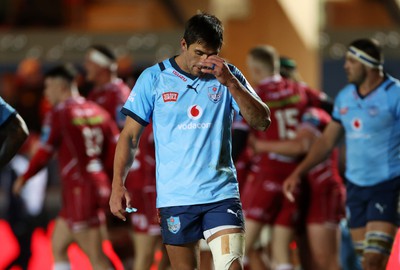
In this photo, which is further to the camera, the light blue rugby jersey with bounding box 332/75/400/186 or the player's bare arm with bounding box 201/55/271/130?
the light blue rugby jersey with bounding box 332/75/400/186

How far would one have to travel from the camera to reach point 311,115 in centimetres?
1010

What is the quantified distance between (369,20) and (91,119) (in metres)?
11.3

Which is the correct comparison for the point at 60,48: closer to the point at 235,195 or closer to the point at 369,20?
the point at 369,20

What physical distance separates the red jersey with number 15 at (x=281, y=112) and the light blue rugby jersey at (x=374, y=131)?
1.23m

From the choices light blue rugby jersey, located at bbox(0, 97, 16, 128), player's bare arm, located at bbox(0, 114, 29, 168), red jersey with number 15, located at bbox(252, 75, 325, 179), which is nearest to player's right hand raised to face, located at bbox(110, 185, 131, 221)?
player's bare arm, located at bbox(0, 114, 29, 168)

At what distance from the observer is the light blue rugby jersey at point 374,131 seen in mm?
8633

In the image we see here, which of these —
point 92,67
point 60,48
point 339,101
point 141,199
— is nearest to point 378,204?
point 339,101

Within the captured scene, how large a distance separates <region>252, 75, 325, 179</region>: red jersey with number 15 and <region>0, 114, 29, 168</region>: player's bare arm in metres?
3.51

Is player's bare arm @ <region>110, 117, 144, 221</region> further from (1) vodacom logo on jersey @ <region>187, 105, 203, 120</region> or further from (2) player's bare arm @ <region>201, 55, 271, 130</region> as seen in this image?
(2) player's bare arm @ <region>201, 55, 271, 130</region>

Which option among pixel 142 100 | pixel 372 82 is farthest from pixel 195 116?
pixel 372 82

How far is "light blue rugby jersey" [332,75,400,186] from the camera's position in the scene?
863 centimetres

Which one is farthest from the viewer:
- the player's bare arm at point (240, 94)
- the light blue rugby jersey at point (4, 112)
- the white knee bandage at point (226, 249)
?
the light blue rugby jersey at point (4, 112)

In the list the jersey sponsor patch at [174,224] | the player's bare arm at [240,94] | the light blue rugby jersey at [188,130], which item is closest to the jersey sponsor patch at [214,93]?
the light blue rugby jersey at [188,130]

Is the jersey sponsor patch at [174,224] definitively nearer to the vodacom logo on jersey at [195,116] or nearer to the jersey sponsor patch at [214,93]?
the vodacom logo on jersey at [195,116]
